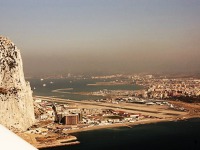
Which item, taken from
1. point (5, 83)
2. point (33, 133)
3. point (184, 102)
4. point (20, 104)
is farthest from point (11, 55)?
point (184, 102)

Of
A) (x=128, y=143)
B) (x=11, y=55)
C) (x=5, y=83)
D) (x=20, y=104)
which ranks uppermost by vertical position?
(x=11, y=55)

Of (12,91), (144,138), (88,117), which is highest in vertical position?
(12,91)

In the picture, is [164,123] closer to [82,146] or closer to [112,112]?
[112,112]

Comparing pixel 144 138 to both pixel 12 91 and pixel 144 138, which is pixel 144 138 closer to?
pixel 144 138

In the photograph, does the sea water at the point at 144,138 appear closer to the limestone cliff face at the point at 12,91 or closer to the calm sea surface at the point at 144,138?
the calm sea surface at the point at 144,138

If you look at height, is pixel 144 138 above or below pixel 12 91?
below

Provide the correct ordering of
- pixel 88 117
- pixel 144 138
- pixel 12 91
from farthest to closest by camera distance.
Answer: pixel 88 117 → pixel 12 91 → pixel 144 138

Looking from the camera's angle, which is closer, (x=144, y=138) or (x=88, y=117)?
(x=144, y=138)

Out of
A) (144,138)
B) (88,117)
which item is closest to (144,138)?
(144,138)

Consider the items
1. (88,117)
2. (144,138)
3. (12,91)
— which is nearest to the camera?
(144,138)
